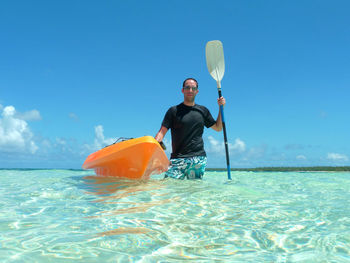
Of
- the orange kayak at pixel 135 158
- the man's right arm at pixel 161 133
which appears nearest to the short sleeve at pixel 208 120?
the man's right arm at pixel 161 133

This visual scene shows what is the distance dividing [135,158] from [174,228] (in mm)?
2716

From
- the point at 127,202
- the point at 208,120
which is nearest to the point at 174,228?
the point at 127,202

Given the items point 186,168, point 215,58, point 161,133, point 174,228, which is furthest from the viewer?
point 215,58

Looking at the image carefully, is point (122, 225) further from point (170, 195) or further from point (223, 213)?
point (170, 195)

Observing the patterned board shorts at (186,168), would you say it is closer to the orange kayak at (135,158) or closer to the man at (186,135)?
the man at (186,135)

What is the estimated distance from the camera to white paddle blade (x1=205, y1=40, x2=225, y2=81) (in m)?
6.68

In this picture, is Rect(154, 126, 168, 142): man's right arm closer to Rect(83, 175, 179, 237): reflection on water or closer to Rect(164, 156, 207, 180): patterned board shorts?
Rect(164, 156, 207, 180): patterned board shorts

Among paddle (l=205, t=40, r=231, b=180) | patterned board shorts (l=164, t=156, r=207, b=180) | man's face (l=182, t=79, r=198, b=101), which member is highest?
paddle (l=205, t=40, r=231, b=180)

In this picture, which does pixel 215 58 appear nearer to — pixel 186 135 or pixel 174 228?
pixel 186 135

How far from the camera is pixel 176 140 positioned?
4797mm

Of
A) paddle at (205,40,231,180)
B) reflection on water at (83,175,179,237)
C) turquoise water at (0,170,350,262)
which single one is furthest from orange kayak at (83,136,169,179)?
paddle at (205,40,231,180)

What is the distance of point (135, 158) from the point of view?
4.93 meters

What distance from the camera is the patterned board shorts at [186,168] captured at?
471cm

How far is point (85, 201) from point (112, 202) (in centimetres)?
40
